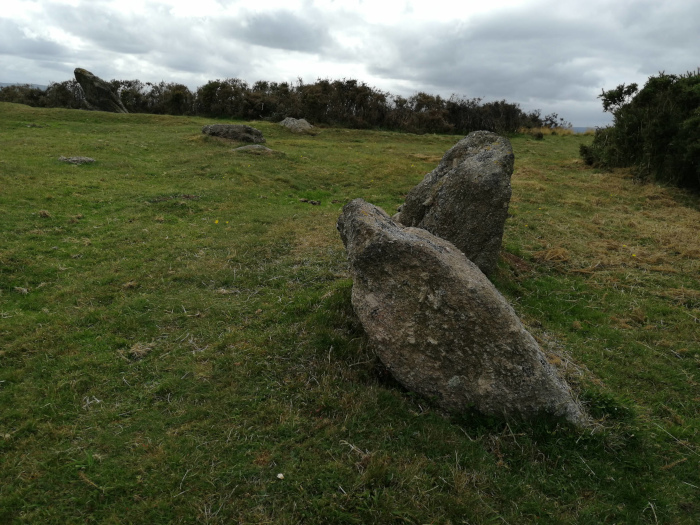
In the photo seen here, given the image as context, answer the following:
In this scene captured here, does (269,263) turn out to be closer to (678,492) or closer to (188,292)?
(188,292)

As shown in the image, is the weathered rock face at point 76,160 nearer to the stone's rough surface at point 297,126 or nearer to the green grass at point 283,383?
the green grass at point 283,383

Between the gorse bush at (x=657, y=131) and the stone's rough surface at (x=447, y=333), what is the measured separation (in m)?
19.3

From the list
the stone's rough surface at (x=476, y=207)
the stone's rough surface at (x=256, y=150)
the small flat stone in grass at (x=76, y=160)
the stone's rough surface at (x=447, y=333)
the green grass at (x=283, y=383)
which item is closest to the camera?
the green grass at (x=283, y=383)

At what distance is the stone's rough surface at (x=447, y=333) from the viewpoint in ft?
17.0

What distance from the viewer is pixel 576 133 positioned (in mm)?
45469

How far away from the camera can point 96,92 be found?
38.6m

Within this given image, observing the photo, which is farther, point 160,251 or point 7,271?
point 160,251

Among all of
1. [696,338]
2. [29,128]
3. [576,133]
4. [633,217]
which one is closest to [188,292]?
[696,338]

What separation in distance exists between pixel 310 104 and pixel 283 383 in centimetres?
4026

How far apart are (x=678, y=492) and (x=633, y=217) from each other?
14161 millimetres

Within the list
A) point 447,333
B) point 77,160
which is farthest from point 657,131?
point 77,160

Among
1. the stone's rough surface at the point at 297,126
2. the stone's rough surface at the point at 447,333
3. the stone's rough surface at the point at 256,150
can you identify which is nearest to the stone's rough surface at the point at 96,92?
the stone's rough surface at the point at 297,126

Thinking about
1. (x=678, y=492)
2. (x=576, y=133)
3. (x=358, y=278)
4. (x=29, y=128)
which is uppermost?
(x=576, y=133)

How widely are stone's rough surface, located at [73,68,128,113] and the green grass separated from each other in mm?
29130
